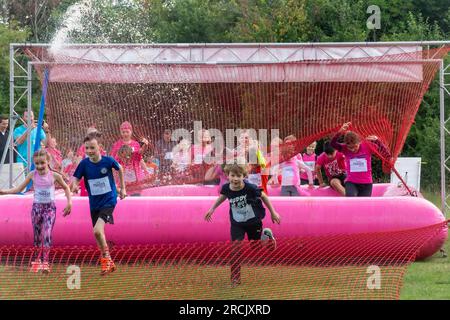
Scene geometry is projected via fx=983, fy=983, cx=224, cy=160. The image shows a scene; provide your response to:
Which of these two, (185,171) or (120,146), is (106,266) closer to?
(120,146)

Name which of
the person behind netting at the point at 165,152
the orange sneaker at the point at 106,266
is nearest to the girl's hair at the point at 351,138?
the person behind netting at the point at 165,152

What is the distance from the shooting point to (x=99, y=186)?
1012 centimetres

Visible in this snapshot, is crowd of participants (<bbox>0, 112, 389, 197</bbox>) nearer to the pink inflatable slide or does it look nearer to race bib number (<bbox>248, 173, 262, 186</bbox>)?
race bib number (<bbox>248, 173, 262, 186</bbox>)

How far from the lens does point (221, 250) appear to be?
10.0 metres

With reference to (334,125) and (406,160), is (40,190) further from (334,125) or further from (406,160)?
(406,160)

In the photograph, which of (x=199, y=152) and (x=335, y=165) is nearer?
(x=335, y=165)

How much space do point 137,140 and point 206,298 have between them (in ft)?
20.8

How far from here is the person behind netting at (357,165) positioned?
12.4 metres

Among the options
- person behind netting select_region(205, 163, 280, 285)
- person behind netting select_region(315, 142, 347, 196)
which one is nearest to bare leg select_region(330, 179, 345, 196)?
person behind netting select_region(315, 142, 347, 196)

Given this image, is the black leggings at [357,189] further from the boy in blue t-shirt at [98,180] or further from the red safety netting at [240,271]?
the boy in blue t-shirt at [98,180]

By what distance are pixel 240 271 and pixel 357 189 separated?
12.4 feet

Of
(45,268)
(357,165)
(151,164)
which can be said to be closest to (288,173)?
(357,165)

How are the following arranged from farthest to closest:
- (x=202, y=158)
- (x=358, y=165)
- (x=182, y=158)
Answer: (x=182, y=158), (x=202, y=158), (x=358, y=165)

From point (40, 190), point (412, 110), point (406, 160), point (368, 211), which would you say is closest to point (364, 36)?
point (406, 160)
